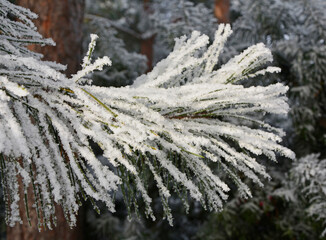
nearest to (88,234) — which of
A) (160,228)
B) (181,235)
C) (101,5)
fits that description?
(160,228)

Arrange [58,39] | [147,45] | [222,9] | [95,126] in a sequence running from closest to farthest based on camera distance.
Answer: [95,126], [58,39], [222,9], [147,45]

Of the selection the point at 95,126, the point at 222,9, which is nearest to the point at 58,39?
the point at 95,126

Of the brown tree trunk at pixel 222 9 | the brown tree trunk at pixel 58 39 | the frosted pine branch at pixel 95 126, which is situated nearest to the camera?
the frosted pine branch at pixel 95 126

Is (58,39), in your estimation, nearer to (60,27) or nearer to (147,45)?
(60,27)

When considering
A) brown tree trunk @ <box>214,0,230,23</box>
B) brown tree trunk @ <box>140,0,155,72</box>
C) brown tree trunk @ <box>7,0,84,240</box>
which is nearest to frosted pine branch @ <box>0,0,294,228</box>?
brown tree trunk @ <box>7,0,84,240</box>

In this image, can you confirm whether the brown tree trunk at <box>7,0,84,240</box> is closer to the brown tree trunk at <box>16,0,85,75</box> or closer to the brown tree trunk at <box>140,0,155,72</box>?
the brown tree trunk at <box>16,0,85,75</box>

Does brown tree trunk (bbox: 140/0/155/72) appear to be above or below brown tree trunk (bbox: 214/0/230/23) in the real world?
above

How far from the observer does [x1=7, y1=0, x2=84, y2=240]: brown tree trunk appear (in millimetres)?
1751

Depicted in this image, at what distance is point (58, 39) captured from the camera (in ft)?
6.17

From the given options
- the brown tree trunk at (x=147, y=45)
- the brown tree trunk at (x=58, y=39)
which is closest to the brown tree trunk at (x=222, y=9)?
the brown tree trunk at (x=58, y=39)

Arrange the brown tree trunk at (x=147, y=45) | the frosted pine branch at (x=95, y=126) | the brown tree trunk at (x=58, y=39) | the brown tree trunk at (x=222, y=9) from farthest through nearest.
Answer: the brown tree trunk at (x=147, y=45)
the brown tree trunk at (x=222, y=9)
the brown tree trunk at (x=58, y=39)
the frosted pine branch at (x=95, y=126)

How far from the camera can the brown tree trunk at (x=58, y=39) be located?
5.74 feet

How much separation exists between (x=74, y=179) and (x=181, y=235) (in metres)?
5.59

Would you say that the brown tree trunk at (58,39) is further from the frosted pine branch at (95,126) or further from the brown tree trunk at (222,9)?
the brown tree trunk at (222,9)
